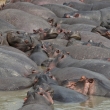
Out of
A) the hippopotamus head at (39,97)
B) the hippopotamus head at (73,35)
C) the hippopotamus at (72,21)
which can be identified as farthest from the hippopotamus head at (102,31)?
the hippopotamus head at (39,97)

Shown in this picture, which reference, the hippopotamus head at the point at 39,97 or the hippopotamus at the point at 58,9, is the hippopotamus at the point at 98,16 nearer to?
the hippopotamus at the point at 58,9

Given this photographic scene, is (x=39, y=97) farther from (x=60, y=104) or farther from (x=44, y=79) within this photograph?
(x=44, y=79)

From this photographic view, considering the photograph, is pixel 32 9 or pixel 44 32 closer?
pixel 44 32

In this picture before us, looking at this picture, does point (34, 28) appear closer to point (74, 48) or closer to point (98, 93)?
point (74, 48)

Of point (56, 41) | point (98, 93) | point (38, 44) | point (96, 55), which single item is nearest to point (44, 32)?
point (56, 41)

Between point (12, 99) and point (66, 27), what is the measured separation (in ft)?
22.7

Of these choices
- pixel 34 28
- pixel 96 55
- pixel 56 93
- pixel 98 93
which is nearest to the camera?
pixel 56 93

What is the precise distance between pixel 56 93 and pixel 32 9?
8272 millimetres

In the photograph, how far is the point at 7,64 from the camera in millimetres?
Result: 7836

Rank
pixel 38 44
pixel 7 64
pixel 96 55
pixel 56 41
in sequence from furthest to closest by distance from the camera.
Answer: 1. pixel 56 41
2. pixel 38 44
3. pixel 96 55
4. pixel 7 64

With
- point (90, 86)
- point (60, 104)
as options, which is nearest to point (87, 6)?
point (90, 86)

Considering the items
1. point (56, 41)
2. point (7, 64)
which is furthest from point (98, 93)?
point (56, 41)

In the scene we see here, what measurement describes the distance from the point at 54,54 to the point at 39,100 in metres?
4.28

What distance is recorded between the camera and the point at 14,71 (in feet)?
25.5
